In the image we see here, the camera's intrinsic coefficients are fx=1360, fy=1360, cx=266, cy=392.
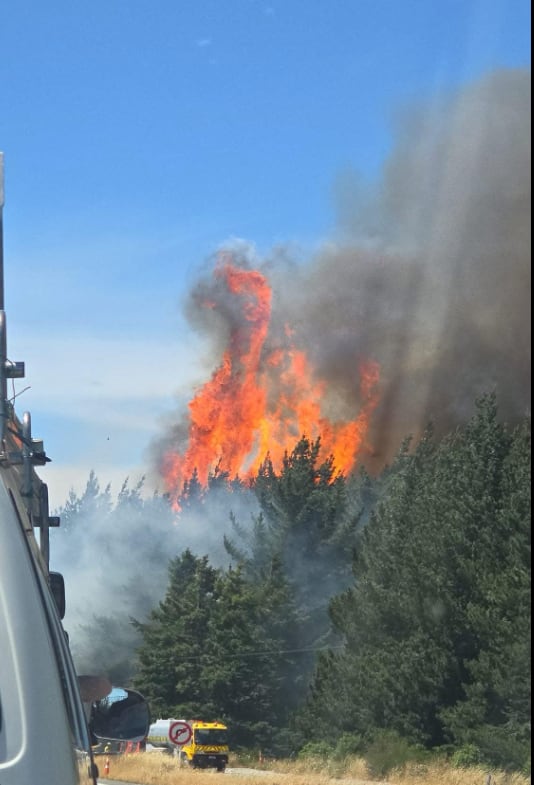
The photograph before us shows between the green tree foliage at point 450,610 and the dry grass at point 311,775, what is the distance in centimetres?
119

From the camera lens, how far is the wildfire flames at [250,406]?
92688 mm

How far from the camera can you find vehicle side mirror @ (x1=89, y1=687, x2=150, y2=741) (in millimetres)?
4031

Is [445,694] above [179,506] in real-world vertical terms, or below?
below

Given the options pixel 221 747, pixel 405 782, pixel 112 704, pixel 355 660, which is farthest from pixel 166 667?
pixel 112 704

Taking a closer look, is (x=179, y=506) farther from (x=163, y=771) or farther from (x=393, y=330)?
(x=163, y=771)

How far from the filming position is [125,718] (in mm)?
4066

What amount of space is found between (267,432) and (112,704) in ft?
301

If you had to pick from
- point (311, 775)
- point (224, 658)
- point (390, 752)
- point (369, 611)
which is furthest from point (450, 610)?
point (224, 658)

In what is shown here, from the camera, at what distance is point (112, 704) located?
4.13m

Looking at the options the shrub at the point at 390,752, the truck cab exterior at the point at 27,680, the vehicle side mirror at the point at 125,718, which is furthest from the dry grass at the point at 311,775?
the truck cab exterior at the point at 27,680

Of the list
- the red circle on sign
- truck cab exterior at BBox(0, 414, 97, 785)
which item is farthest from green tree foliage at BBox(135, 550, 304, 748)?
truck cab exterior at BBox(0, 414, 97, 785)

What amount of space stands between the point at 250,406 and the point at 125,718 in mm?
94124

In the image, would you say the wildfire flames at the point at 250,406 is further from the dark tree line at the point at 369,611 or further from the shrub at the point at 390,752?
the shrub at the point at 390,752

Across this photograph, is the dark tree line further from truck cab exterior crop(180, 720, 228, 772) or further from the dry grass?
truck cab exterior crop(180, 720, 228, 772)
